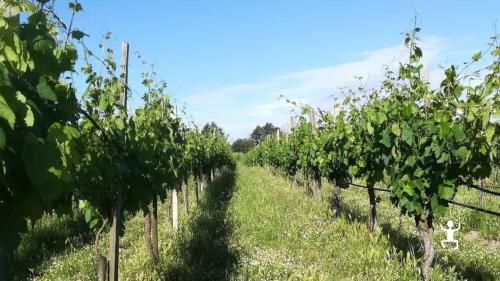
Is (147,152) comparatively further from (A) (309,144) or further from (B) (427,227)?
(A) (309,144)

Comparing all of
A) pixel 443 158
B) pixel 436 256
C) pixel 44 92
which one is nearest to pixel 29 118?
pixel 44 92

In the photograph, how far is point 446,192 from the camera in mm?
5824

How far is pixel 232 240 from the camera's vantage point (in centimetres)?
936

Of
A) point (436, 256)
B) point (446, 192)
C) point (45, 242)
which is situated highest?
point (446, 192)

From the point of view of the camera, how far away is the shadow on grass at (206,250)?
23.5ft

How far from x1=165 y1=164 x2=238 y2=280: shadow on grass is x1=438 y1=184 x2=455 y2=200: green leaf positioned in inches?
120

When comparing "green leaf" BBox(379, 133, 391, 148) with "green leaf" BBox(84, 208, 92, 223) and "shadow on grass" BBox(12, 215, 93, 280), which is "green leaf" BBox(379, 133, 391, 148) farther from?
"shadow on grass" BBox(12, 215, 93, 280)

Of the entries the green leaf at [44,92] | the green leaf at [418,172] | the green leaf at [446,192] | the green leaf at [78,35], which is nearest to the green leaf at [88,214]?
the green leaf at [78,35]

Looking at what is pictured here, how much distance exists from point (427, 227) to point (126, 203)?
3729 millimetres

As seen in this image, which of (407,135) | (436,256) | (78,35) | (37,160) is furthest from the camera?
(436,256)

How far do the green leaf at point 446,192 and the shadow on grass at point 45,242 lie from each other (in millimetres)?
5471

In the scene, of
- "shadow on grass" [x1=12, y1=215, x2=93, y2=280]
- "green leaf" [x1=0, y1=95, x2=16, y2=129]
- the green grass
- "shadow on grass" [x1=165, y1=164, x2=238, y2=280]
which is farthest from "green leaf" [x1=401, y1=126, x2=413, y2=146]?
"shadow on grass" [x1=12, y1=215, x2=93, y2=280]

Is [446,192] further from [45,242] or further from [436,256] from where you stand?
[45,242]

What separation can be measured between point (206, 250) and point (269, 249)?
1.08 metres
